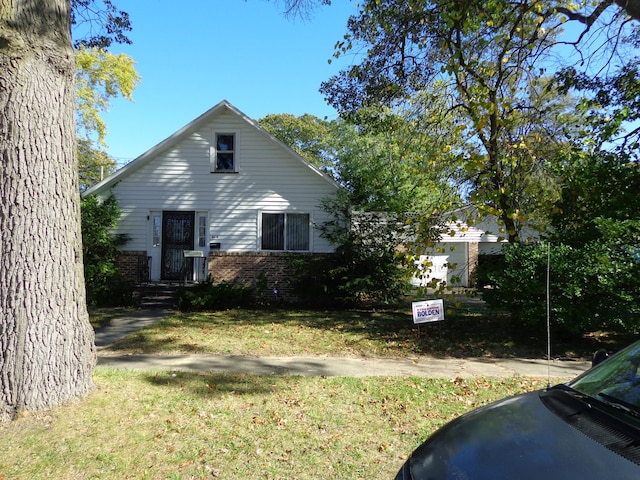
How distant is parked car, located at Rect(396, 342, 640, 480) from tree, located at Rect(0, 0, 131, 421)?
3.53 metres

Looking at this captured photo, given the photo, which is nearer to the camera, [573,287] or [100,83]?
[573,287]

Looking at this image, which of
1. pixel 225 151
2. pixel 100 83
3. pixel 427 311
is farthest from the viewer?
pixel 100 83

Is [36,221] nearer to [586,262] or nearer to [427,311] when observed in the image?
[427,311]

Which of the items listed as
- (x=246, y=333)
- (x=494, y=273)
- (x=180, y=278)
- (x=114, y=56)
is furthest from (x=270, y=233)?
(x=114, y=56)

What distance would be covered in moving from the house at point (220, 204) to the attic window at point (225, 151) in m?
0.12

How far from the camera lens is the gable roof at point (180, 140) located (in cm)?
1365

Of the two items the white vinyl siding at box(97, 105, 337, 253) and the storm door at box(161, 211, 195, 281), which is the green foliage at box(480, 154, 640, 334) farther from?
the storm door at box(161, 211, 195, 281)

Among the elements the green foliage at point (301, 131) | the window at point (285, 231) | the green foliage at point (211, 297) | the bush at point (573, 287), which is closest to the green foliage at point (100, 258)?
the green foliage at point (211, 297)

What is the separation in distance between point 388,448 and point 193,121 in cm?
1209

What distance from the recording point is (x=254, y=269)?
13773 mm

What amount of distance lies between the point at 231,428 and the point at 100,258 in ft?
35.3

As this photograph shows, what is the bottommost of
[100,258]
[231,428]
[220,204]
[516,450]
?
[231,428]

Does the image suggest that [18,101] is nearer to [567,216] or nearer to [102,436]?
[102,436]

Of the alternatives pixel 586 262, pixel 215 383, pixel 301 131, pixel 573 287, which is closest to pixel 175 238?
pixel 215 383
